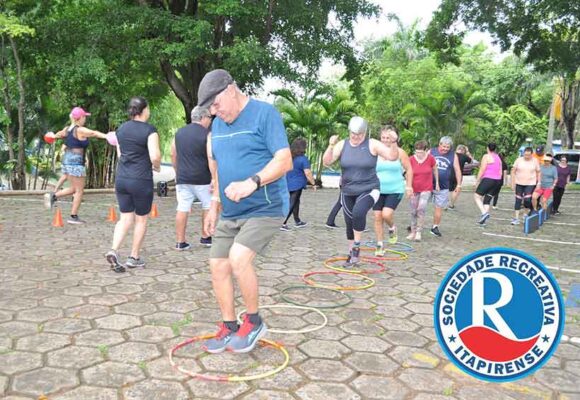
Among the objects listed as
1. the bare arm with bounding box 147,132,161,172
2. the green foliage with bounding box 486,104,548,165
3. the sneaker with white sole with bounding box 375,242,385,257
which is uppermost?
the green foliage with bounding box 486,104,548,165

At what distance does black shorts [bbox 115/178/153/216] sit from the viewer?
570cm

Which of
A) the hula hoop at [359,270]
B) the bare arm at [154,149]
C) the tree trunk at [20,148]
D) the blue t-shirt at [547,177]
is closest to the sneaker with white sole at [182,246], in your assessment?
the bare arm at [154,149]

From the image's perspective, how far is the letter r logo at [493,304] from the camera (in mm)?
2080

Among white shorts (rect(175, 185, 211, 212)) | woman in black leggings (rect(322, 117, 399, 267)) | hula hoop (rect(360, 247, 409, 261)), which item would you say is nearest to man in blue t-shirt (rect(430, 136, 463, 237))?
hula hoop (rect(360, 247, 409, 261))

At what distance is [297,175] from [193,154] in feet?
10.4

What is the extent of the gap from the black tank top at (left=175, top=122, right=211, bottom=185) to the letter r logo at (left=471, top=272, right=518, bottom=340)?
16.6 ft

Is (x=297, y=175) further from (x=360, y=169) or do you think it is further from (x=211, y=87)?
(x=211, y=87)

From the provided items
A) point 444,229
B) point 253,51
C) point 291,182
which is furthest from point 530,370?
point 253,51

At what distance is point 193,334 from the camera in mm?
3973

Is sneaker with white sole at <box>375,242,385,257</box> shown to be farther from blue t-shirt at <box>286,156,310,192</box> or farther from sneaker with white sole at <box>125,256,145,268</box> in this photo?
sneaker with white sole at <box>125,256,145,268</box>

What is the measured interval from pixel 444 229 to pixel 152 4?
11135 mm

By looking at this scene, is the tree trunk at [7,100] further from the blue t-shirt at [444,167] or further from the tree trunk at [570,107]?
the tree trunk at [570,107]

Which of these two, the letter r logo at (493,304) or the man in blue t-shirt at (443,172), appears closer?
the letter r logo at (493,304)

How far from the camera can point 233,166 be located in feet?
11.3
